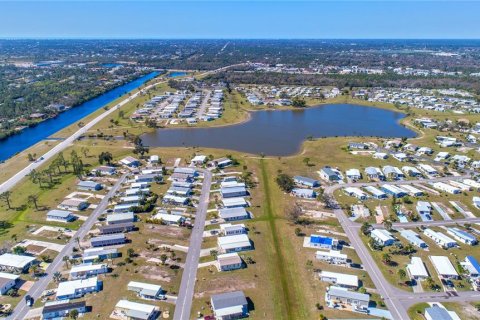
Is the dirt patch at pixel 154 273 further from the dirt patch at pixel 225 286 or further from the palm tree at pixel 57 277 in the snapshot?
the palm tree at pixel 57 277

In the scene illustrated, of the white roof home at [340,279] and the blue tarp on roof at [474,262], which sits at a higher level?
the blue tarp on roof at [474,262]

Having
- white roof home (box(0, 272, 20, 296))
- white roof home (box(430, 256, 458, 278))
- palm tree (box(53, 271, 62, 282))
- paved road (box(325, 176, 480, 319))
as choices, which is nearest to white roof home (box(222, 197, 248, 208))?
paved road (box(325, 176, 480, 319))

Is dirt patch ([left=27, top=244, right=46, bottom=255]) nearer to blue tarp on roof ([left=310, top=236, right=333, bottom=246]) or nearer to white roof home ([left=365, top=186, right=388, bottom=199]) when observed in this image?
blue tarp on roof ([left=310, top=236, right=333, bottom=246])

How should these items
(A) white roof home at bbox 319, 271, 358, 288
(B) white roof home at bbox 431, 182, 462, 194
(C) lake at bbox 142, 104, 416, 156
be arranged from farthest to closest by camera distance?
(C) lake at bbox 142, 104, 416, 156 < (B) white roof home at bbox 431, 182, 462, 194 < (A) white roof home at bbox 319, 271, 358, 288

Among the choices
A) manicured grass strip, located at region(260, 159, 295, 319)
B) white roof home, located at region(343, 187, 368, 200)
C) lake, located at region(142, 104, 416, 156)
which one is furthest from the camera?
lake, located at region(142, 104, 416, 156)

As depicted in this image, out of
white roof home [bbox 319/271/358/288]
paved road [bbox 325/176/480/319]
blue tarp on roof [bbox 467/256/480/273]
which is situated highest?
blue tarp on roof [bbox 467/256/480/273]

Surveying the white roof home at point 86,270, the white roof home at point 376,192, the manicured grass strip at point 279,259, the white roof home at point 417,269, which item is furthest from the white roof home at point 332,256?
the white roof home at point 86,270
